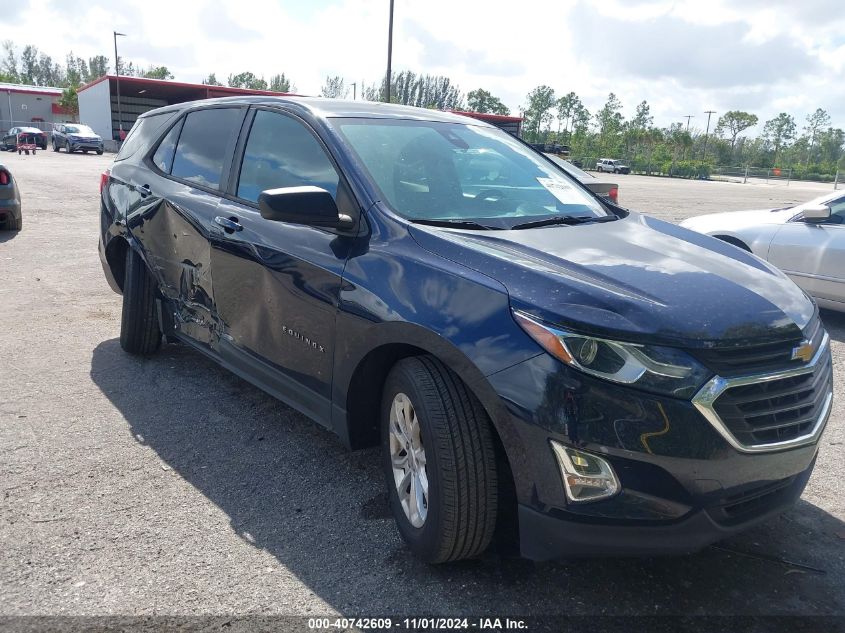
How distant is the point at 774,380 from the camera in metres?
2.30

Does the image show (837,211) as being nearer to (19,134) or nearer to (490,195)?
(490,195)

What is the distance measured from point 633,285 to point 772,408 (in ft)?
1.93

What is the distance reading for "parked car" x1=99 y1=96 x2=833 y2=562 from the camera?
216 centimetres

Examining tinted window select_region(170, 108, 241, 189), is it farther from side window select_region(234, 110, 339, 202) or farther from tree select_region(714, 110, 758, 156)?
tree select_region(714, 110, 758, 156)

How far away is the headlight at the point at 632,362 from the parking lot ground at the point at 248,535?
893 mm

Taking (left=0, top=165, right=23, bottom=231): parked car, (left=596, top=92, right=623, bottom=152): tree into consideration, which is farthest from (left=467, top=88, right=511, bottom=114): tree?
(left=0, top=165, right=23, bottom=231): parked car

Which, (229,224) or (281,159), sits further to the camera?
(229,224)

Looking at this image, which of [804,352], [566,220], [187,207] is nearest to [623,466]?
[804,352]

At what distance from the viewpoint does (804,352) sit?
246cm

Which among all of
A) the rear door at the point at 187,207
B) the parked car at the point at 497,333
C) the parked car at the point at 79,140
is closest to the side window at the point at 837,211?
the parked car at the point at 497,333

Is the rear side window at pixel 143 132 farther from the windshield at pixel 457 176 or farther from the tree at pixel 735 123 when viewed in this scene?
the tree at pixel 735 123

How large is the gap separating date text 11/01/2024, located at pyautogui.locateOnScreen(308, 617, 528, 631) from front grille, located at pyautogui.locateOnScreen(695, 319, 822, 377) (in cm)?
107

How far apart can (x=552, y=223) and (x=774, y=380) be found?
1.21 metres

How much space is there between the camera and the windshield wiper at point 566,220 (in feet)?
10.1
